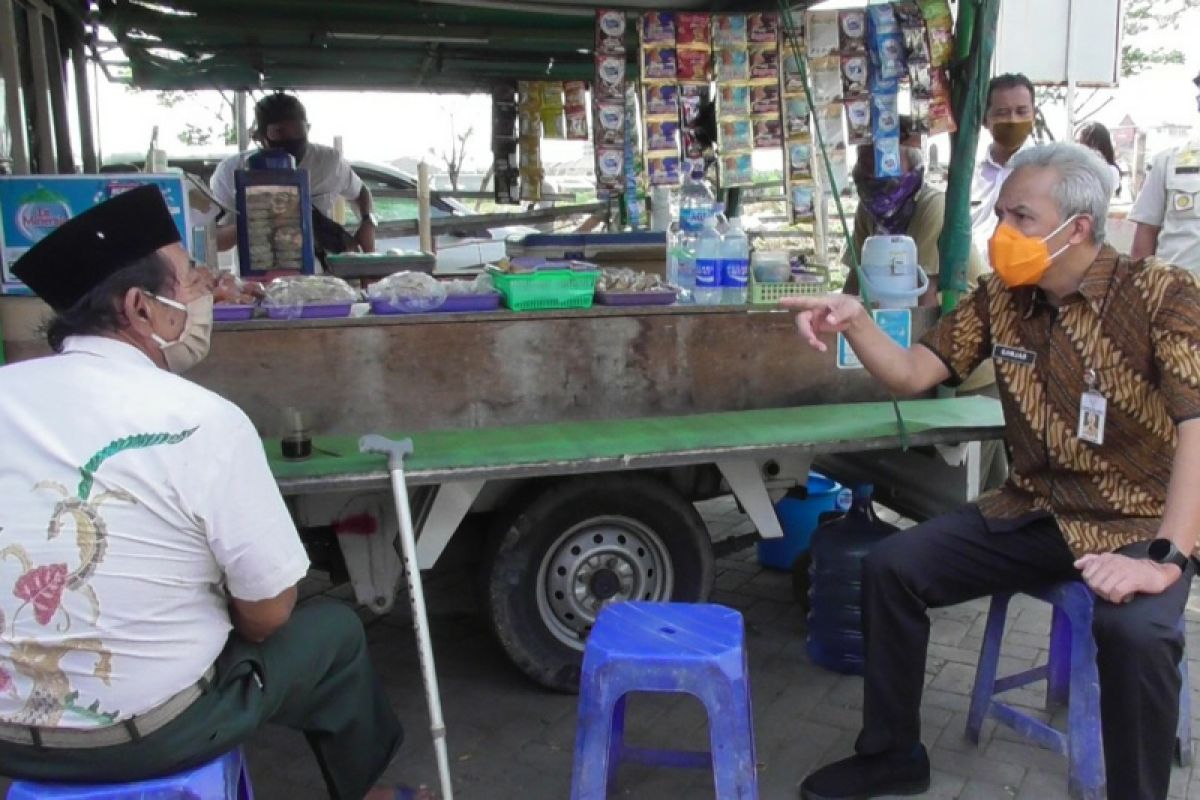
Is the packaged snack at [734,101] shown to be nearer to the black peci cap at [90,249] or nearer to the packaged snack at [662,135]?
the packaged snack at [662,135]

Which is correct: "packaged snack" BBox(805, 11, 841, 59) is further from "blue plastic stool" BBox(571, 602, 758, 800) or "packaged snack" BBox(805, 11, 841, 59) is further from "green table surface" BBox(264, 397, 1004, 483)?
"blue plastic stool" BBox(571, 602, 758, 800)

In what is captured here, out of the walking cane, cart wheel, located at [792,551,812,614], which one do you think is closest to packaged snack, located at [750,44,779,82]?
cart wheel, located at [792,551,812,614]

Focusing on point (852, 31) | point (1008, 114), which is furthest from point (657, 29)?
point (1008, 114)

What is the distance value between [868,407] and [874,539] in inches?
17.5

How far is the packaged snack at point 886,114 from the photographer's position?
3650 millimetres

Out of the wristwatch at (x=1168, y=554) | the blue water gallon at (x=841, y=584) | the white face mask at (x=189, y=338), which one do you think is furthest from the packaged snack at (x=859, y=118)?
the white face mask at (x=189, y=338)

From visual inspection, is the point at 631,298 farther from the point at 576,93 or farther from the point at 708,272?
the point at 576,93

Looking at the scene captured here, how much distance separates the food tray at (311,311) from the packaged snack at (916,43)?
86.9 inches

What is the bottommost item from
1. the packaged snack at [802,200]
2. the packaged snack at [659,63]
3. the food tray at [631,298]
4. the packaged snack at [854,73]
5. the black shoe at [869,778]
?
the black shoe at [869,778]

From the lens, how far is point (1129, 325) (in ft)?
7.95

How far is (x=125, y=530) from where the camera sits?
66.2 inches

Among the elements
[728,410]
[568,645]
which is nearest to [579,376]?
[728,410]

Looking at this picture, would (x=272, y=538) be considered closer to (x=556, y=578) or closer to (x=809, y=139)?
(x=556, y=578)

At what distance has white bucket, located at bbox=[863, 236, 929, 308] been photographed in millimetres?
3352
